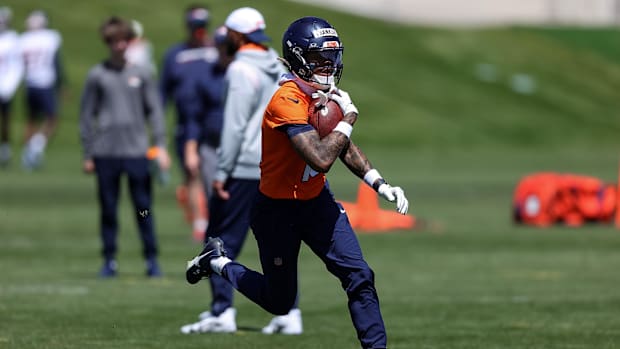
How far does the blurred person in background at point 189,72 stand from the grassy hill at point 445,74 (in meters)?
24.6

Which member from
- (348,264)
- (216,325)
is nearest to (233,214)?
(216,325)

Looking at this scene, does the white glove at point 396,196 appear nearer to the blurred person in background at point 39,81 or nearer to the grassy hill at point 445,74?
the blurred person in background at point 39,81

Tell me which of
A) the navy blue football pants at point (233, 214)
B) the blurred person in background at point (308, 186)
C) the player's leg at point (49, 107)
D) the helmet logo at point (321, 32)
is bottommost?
the player's leg at point (49, 107)

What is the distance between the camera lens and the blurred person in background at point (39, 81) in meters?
32.1

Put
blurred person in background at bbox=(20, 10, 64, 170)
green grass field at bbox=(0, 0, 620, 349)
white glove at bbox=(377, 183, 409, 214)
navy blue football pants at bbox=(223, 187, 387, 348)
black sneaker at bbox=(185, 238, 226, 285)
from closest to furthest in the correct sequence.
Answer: white glove at bbox=(377, 183, 409, 214), navy blue football pants at bbox=(223, 187, 387, 348), black sneaker at bbox=(185, 238, 226, 285), green grass field at bbox=(0, 0, 620, 349), blurred person in background at bbox=(20, 10, 64, 170)

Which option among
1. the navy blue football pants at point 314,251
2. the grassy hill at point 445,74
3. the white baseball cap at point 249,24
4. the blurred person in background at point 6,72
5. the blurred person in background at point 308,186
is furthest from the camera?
the grassy hill at point 445,74

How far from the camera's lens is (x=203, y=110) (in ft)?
53.4

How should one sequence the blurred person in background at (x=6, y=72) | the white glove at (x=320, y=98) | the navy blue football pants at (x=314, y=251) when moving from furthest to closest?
the blurred person in background at (x=6, y=72) < the navy blue football pants at (x=314, y=251) < the white glove at (x=320, y=98)

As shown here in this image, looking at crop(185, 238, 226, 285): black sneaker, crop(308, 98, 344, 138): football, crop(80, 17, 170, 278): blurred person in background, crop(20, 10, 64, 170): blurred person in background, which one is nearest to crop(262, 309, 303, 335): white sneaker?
crop(185, 238, 226, 285): black sneaker

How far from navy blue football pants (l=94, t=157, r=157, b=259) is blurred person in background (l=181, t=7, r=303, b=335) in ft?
11.1

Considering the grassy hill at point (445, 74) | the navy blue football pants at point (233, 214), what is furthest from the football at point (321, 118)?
the grassy hill at point (445, 74)

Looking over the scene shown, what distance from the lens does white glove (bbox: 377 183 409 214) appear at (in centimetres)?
826

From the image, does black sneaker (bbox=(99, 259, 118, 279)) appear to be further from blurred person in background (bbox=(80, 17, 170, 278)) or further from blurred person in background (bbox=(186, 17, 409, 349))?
blurred person in background (bbox=(186, 17, 409, 349))

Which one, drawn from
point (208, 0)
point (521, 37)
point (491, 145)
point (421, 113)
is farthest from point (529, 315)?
point (521, 37)
